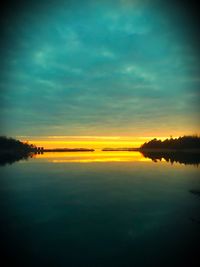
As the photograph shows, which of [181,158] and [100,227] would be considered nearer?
[100,227]

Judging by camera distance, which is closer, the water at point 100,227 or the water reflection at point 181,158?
the water at point 100,227

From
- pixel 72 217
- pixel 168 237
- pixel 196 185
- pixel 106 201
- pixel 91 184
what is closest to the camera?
pixel 168 237

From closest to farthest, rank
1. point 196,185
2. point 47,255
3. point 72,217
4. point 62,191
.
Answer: point 47,255, point 72,217, point 62,191, point 196,185

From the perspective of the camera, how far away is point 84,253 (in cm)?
1461

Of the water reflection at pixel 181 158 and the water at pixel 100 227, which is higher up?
the water reflection at pixel 181 158

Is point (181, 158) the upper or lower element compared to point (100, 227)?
upper

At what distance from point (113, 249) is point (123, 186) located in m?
21.6

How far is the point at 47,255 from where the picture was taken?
47.6 ft

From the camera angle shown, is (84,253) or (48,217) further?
(48,217)

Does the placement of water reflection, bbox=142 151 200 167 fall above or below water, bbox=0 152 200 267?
above

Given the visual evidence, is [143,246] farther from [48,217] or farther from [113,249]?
[48,217]

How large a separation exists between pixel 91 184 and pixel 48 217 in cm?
1724

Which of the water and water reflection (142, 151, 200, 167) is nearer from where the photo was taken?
the water

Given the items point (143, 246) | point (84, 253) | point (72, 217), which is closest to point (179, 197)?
point (72, 217)
